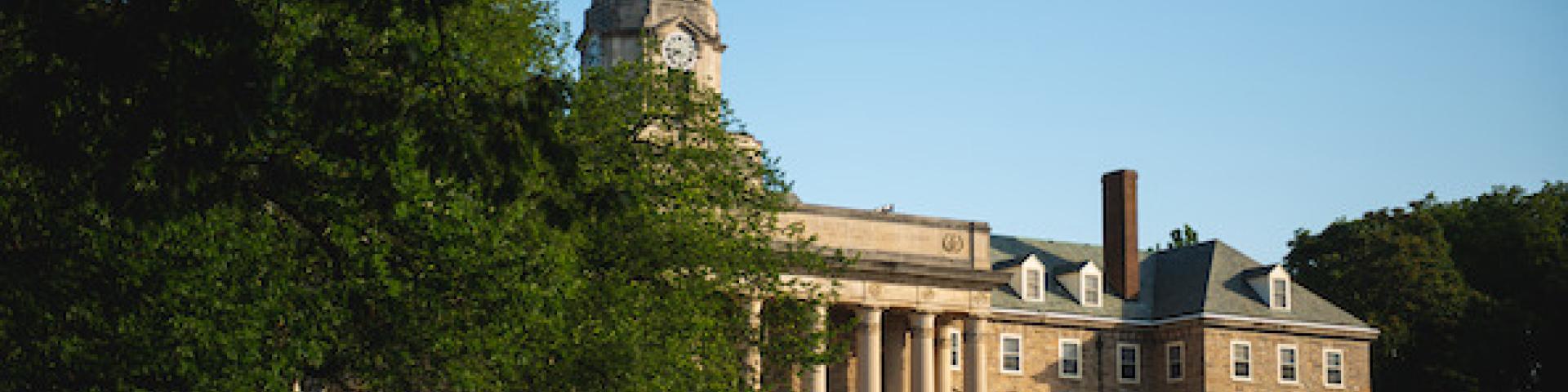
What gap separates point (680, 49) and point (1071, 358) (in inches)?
646

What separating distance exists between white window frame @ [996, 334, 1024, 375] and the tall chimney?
490 centimetres

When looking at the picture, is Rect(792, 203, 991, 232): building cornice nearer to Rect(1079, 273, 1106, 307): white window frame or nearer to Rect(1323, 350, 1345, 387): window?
Rect(1079, 273, 1106, 307): white window frame

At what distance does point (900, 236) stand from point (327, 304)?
35.3 metres

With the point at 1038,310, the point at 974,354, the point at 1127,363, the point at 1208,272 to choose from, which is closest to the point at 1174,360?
the point at 1127,363

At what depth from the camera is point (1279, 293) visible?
6150 centimetres

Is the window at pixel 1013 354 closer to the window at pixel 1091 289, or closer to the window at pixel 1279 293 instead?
the window at pixel 1091 289

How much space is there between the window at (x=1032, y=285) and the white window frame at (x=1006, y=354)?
169 centimetres

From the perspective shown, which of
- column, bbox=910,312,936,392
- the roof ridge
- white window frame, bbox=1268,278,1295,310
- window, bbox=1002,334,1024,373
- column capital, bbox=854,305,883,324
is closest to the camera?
column capital, bbox=854,305,883,324

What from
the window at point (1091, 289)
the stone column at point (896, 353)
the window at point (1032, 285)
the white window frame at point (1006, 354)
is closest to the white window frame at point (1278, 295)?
the window at point (1091, 289)

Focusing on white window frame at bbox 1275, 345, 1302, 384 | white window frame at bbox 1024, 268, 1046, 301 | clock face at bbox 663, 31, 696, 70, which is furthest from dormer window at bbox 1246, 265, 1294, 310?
clock face at bbox 663, 31, 696, 70

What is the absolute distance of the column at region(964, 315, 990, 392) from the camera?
56344 millimetres

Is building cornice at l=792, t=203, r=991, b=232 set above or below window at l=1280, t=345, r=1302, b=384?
above

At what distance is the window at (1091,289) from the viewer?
61281 mm

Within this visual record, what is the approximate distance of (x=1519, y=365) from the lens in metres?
66.6
